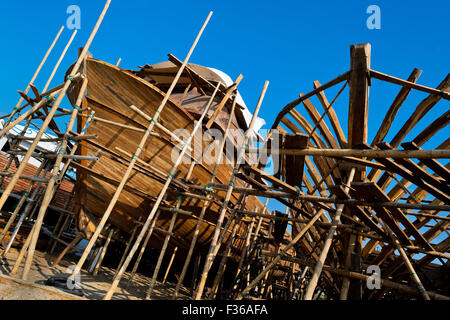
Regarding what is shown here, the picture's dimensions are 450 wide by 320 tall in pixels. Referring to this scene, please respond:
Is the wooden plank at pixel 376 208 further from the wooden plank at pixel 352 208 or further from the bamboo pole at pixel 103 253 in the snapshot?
the bamboo pole at pixel 103 253

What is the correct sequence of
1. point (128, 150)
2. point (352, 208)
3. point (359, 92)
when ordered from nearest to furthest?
1. point (359, 92)
2. point (352, 208)
3. point (128, 150)

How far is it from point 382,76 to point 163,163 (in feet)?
18.4

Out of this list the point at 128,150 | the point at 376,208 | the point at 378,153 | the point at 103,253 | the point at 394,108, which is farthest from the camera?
the point at 103,253

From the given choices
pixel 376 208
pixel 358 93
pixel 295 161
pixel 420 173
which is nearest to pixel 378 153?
pixel 420 173

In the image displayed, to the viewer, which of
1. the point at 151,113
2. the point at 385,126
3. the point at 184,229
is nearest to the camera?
the point at 385,126

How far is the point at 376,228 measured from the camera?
13.1 feet

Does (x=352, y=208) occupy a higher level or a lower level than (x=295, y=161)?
lower

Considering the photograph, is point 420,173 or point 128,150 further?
point 128,150

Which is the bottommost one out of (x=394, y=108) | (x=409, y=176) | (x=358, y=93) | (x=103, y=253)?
(x=103, y=253)

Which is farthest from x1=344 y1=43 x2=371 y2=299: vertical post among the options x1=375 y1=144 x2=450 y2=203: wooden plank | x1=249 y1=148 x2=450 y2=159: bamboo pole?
x1=375 y1=144 x2=450 y2=203: wooden plank

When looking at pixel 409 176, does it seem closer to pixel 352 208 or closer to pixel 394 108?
pixel 352 208

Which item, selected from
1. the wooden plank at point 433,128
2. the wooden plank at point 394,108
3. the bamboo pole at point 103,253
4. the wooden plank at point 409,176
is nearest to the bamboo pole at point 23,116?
the bamboo pole at point 103,253
